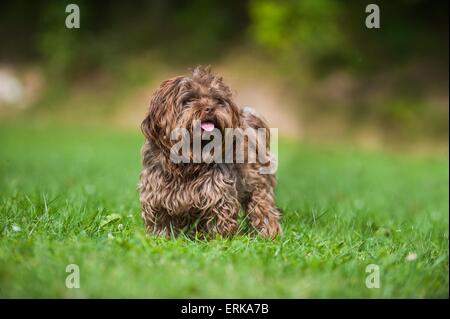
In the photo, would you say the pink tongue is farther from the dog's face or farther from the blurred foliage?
the blurred foliage

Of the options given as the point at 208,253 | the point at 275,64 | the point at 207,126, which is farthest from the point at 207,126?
the point at 275,64

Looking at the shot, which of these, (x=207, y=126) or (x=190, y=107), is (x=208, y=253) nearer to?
(x=207, y=126)

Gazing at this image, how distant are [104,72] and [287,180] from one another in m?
16.4

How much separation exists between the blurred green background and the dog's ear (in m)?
15.7

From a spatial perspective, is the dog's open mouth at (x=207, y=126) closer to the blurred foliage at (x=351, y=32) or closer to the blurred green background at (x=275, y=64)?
the blurred green background at (x=275, y=64)

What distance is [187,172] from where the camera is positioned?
5586 millimetres

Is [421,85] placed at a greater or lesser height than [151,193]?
greater

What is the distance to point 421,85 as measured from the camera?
22.5 metres

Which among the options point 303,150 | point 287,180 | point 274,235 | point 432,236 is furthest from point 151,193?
point 303,150

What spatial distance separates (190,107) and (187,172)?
0.57 metres

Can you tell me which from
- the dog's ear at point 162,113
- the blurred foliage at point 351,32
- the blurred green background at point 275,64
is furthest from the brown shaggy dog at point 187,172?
the blurred foliage at point 351,32
